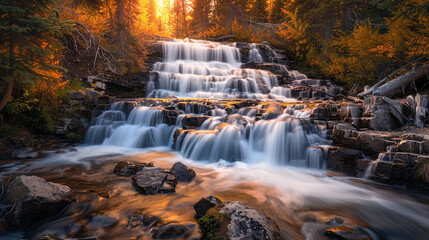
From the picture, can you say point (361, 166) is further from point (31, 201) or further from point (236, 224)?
point (31, 201)

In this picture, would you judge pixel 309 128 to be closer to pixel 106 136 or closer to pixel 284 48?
pixel 106 136

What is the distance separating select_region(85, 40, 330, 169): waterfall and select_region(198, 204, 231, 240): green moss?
4.64 meters

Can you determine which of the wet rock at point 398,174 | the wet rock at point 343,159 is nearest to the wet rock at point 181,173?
the wet rock at point 343,159

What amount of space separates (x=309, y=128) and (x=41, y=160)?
29.8 ft

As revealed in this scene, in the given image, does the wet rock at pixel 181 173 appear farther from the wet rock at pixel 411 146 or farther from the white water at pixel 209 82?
the white water at pixel 209 82

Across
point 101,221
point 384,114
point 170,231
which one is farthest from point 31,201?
point 384,114

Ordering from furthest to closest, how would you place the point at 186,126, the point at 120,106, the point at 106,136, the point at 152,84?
the point at 152,84, the point at 120,106, the point at 106,136, the point at 186,126

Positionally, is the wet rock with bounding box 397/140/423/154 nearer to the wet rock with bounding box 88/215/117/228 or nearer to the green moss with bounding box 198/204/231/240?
the green moss with bounding box 198/204/231/240

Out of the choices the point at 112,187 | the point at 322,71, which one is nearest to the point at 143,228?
the point at 112,187

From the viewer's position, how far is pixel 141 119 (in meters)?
10.1

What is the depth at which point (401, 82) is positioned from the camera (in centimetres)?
891

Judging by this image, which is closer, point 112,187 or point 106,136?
point 112,187

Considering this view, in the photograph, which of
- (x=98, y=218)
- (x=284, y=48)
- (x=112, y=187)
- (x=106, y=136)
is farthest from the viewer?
(x=284, y=48)

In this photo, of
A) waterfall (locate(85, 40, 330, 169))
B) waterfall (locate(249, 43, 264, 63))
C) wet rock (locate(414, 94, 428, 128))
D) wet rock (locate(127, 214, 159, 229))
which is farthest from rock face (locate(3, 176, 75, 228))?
waterfall (locate(249, 43, 264, 63))
